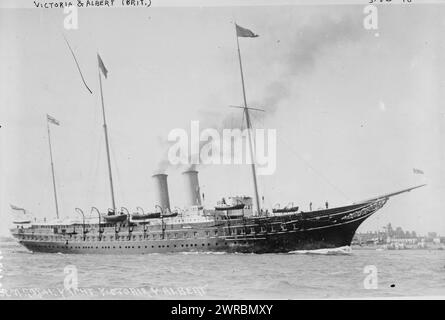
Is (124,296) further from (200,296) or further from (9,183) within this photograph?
(9,183)

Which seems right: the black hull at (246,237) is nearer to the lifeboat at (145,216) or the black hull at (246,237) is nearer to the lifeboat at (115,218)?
the lifeboat at (115,218)

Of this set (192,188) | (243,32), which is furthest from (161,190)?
(243,32)

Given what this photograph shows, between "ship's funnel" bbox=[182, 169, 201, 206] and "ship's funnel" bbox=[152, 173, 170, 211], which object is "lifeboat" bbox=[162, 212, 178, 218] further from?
"ship's funnel" bbox=[182, 169, 201, 206]

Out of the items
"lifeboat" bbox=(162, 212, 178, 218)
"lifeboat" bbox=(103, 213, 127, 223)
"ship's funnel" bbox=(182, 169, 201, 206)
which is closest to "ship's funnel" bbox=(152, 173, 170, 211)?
"lifeboat" bbox=(162, 212, 178, 218)

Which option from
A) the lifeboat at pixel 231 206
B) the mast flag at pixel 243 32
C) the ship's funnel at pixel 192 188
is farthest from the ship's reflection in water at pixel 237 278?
the mast flag at pixel 243 32

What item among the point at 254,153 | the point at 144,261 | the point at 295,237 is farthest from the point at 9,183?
the point at 295,237

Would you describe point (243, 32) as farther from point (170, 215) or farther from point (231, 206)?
point (170, 215)
